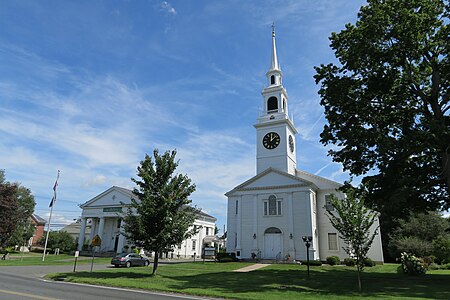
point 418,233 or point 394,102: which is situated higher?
point 394,102

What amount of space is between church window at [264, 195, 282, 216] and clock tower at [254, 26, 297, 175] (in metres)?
4.28

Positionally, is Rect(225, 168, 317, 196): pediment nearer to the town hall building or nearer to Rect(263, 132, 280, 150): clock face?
Rect(263, 132, 280, 150): clock face

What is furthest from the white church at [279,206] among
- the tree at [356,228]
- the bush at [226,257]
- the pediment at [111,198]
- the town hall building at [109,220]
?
the pediment at [111,198]

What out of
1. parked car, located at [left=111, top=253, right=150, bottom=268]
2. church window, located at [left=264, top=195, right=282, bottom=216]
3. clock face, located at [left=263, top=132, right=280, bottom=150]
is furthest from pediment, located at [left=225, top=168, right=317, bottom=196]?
parked car, located at [left=111, top=253, right=150, bottom=268]

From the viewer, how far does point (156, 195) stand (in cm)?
2069

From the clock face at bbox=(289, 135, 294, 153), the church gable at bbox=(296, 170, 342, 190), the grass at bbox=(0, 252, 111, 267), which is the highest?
the clock face at bbox=(289, 135, 294, 153)

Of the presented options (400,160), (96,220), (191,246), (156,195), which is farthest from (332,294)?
(96,220)

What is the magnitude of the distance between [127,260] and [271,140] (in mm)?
22647

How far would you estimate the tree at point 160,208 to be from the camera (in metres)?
19.9

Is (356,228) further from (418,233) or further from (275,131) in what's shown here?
(418,233)

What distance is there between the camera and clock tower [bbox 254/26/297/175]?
40.2m

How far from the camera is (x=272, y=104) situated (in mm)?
42688

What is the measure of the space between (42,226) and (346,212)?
234 ft

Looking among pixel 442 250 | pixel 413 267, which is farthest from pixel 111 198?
pixel 442 250
